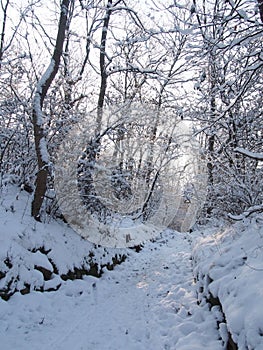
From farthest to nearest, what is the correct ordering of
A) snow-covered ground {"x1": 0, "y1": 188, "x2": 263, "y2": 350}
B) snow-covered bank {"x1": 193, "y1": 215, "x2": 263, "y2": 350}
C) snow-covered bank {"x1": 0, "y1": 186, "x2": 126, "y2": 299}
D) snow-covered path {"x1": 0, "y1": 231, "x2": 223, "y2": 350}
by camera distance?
snow-covered bank {"x1": 0, "y1": 186, "x2": 126, "y2": 299} → snow-covered path {"x1": 0, "y1": 231, "x2": 223, "y2": 350} → snow-covered ground {"x1": 0, "y1": 188, "x2": 263, "y2": 350} → snow-covered bank {"x1": 193, "y1": 215, "x2": 263, "y2": 350}

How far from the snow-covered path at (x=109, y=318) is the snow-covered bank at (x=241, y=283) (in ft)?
1.60

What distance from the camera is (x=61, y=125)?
754cm

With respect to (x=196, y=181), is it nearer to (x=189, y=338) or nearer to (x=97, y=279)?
(x=97, y=279)

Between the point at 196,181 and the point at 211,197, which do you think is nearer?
the point at 211,197

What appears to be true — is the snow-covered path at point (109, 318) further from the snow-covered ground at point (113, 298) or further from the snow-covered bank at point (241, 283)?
the snow-covered bank at point (241, 283)

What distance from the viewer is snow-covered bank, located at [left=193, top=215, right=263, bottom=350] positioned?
2.89 m

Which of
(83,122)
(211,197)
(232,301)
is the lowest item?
(232,301)

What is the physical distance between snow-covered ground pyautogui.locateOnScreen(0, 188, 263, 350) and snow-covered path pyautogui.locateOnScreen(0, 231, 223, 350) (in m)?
0.01

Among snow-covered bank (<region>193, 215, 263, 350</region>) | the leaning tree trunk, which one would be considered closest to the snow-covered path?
snow-covered bank (<region>193, 215, 263, 350</region>)

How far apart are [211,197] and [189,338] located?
16.9ft

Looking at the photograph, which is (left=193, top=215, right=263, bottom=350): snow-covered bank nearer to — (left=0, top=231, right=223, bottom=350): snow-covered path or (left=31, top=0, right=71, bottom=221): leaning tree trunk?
(left=0, top=231, right=223, bottom=350): snow-covered path

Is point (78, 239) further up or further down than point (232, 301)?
further down

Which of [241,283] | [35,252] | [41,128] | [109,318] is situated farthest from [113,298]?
[41,128]

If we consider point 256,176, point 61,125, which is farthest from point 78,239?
point 256,176
